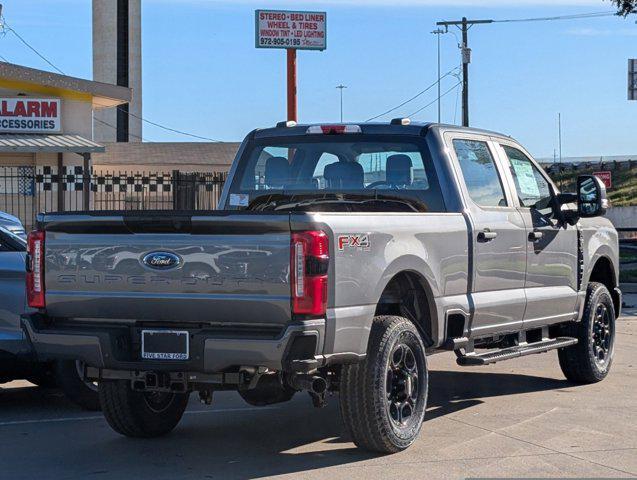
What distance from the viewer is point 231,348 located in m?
6.35

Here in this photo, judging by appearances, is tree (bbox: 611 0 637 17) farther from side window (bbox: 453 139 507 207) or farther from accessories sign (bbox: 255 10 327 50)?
side window (bbox: 453 139 507 207)

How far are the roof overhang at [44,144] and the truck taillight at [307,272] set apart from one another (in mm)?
20244

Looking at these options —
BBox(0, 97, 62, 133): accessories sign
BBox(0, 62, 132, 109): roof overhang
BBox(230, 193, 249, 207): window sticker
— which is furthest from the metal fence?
BBox(230, 193, 249, 207): window sticker

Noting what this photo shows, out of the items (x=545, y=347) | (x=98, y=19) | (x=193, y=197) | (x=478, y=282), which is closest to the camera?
(x=478, y=282)

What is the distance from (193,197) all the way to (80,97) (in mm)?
5711

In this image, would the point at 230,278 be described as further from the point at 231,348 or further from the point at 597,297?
the point at 597,297

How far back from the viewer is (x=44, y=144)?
84.9 ft

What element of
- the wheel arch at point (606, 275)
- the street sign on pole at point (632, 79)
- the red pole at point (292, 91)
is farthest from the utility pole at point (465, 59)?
the wheel arch at point (606, 275)

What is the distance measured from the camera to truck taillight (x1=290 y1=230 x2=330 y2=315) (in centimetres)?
630

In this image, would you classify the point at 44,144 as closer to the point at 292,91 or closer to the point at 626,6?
the point at 292,91

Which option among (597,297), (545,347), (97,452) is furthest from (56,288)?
(597,297)

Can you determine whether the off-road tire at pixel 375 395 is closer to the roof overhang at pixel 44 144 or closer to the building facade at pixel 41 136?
the building facade at pixel 41 136

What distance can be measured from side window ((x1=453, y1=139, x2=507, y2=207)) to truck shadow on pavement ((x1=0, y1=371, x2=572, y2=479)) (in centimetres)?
156

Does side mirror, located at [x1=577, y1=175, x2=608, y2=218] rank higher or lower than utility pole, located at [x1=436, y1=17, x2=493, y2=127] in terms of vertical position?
lower
